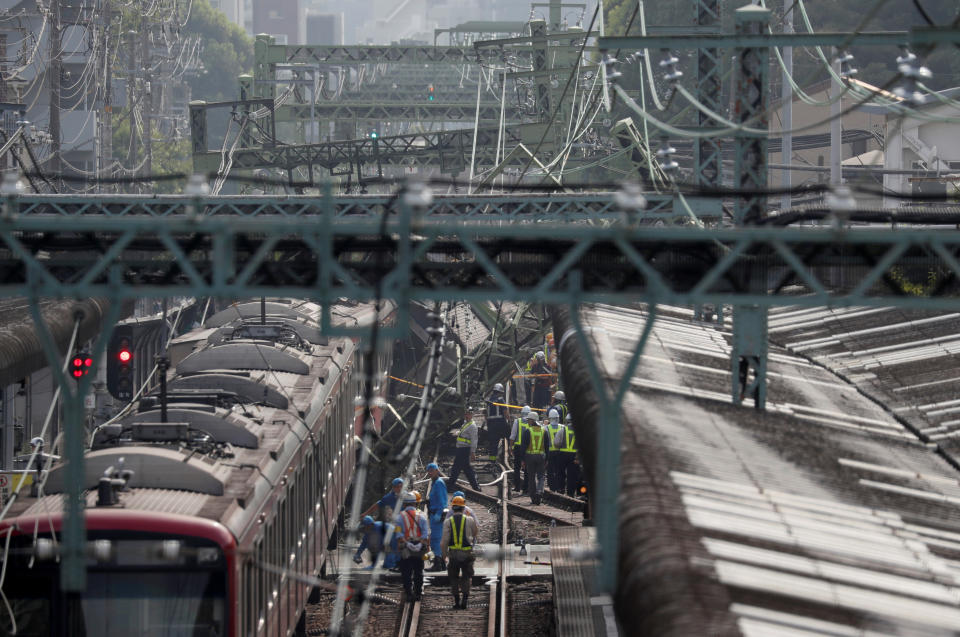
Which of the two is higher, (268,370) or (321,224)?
Answer: (321,224)

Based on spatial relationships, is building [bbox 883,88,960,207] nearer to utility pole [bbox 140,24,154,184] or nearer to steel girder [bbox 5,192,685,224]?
utility pole [bbox 140,24,154,184]

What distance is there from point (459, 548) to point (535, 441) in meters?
5.61

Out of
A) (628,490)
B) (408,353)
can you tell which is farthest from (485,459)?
(628,490)

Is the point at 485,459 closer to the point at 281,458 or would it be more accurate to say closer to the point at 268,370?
the point at 268,370

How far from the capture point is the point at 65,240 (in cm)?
1236

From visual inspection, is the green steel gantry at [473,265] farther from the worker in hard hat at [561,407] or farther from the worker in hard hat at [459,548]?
the worker in hard hat at [561,407]

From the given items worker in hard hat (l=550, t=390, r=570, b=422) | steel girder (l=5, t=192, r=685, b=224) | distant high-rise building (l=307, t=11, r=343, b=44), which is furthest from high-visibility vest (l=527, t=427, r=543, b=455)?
distant high-rise building (l=307, t=11, r=343, b=44)

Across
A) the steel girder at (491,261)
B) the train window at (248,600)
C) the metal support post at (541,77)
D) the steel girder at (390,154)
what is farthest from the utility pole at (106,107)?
the train window at (248,600)

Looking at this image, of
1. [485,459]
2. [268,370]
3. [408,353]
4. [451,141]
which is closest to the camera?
[268,370]

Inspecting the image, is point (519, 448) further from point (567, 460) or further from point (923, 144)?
point (923, 144)

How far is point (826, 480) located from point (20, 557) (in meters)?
5.84

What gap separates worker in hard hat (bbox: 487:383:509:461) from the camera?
25125mm

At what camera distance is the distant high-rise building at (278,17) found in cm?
15875

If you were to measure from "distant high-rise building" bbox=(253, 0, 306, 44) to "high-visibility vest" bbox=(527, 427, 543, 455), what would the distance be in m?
140
